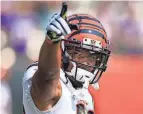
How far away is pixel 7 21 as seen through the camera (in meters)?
2.37

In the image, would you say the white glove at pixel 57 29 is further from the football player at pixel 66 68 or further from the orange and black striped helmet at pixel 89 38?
the orange and black striped helmet at pixel 89 38

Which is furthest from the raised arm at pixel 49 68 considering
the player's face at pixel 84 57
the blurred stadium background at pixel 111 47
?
the blurred stadium background at pixel 111 47

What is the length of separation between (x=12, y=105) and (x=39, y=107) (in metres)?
1.02

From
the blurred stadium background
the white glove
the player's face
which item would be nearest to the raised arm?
the white glove

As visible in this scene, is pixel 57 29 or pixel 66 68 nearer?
pixel 57 29

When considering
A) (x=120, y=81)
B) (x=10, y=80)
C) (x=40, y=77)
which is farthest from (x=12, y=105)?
(x=40, y=77)

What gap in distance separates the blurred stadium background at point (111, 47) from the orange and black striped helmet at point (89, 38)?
2.53ft

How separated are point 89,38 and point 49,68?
0.38m

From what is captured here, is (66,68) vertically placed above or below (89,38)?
below

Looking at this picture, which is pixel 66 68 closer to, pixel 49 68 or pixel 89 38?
pixel 89 38

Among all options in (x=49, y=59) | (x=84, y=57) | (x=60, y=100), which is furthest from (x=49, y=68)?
(x=84, y=57)

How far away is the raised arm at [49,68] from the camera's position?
1055 mm

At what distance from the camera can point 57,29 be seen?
1055 millimetres

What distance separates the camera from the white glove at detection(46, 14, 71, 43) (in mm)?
1049
